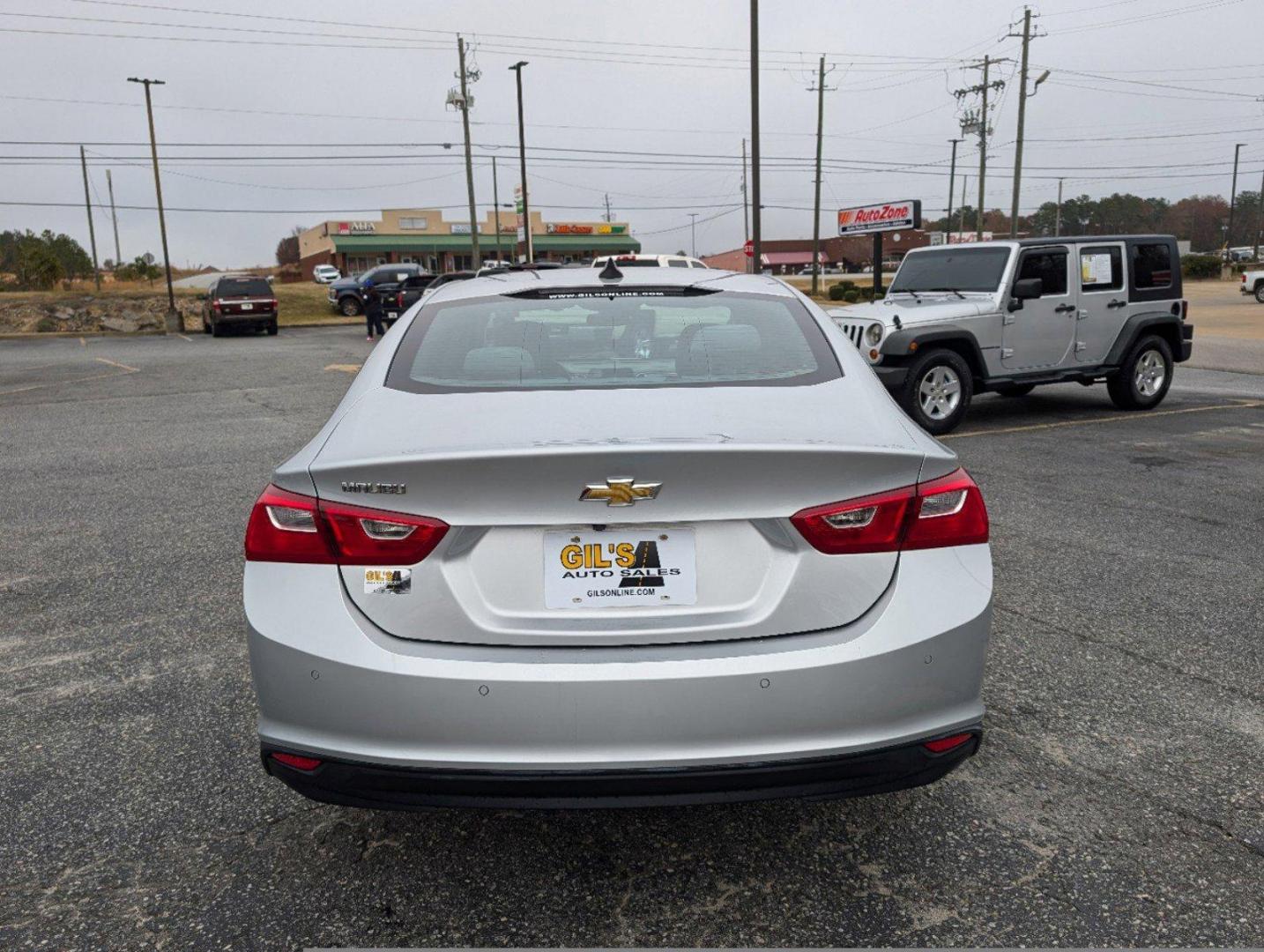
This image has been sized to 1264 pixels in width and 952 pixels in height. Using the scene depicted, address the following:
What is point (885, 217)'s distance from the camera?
119ft

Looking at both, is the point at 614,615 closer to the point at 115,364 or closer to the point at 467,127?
the point at 115,364

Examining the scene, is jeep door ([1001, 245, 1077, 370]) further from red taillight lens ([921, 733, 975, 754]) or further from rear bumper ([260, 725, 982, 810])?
rear bumper ([260, 725, 982, 810])

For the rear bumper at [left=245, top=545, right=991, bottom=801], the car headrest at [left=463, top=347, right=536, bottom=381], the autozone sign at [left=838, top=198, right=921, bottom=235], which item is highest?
the autozone sign at [left=838, top=198, right=921, bottom=235]

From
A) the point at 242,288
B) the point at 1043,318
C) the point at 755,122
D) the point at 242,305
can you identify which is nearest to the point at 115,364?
the point at 242,305

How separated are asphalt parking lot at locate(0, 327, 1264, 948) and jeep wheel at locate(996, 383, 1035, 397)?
520 centimetres

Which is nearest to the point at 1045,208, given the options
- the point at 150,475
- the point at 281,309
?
the point at 281,309

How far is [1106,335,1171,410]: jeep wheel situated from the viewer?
11.4m

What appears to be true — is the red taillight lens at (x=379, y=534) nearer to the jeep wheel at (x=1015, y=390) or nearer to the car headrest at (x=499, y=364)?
the car headrest at (x=499, y=364)

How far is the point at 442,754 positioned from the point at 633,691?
46 centimetres

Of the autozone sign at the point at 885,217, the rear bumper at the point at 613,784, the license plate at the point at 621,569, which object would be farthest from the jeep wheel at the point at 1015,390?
the autozone sign at the point at 885,217

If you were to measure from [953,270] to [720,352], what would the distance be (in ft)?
28.9

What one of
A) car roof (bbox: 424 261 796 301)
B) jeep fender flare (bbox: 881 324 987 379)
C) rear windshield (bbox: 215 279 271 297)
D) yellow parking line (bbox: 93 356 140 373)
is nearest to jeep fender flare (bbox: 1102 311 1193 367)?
jeep fender flare (bbox: 881 324 987 379)

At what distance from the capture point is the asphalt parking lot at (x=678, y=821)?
8.08ft

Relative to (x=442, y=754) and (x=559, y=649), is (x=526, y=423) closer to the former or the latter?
(x=559, y=649)
